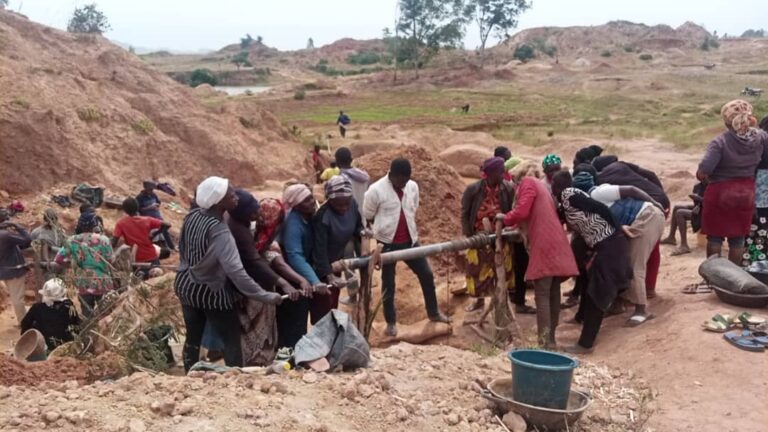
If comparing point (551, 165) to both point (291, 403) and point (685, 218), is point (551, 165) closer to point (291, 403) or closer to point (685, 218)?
point (685, 218)

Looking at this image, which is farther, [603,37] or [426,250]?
[603,37]

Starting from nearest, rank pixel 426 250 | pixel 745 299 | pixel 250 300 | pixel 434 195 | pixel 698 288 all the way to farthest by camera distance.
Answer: pixel 250 300 → pixel 426 250 → pixel 745 299 → pixel 698 288 → pixel 434 195

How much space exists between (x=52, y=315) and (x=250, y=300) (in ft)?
7.32

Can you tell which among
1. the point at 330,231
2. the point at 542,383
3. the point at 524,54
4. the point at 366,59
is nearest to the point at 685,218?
the point at 330,231

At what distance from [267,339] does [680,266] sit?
16.1 ft

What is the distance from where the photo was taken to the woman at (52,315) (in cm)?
598

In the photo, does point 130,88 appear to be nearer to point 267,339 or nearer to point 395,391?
point 267,339

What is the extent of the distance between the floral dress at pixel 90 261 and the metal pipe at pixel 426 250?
233 cm

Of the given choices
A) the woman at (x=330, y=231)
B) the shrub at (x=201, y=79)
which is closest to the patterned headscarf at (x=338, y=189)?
the woman at (x=330, y=231)

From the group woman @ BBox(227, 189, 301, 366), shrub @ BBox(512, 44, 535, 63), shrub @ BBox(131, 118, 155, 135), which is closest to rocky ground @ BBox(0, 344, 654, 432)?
woman @ BBox(227, 189, 301, 366)

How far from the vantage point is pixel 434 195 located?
36.4 ft

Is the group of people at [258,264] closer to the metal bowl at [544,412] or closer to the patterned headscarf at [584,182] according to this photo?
the metal bowl at [544,412]

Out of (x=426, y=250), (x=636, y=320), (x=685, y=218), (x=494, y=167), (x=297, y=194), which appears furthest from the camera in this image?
(x=685, y=218)

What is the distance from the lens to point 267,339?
16.3 feet
